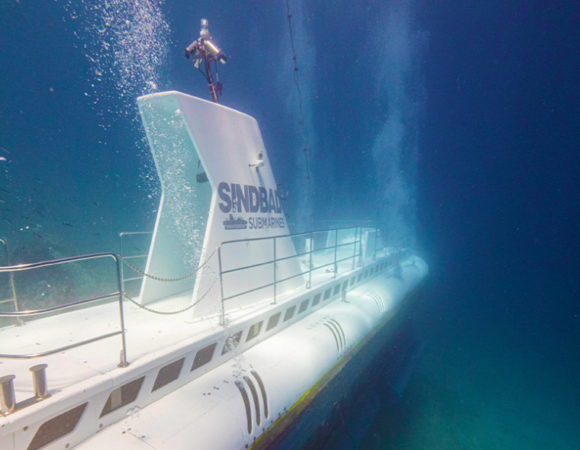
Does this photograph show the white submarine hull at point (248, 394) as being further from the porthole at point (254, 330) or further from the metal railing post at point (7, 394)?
the metal railing post at point (7, 394)

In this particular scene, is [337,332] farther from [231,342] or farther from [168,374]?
[168,374]

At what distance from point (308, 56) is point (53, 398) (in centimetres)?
1998

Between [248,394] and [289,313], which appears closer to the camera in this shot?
[248,394]

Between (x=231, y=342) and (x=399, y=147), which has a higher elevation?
(x=399, y=147)

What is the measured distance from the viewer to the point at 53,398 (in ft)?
5.35

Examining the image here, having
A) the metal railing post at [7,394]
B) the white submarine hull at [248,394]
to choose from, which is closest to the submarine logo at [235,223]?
the white submarine hull at [248,394]

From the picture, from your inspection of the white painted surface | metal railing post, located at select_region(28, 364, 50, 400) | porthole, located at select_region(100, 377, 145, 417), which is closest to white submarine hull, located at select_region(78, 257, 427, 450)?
porthole, located at select_region(100, 377, 145, 417)

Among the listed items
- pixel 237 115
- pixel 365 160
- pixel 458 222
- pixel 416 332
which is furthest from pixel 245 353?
pixel 458 222

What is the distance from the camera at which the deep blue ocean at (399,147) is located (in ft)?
22.8

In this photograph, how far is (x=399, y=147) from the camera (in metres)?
24.0

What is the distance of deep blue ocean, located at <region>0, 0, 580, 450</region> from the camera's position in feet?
22.8

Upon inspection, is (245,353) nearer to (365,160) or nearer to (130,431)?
(130,431)

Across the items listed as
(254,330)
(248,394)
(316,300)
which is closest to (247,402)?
(248,394)

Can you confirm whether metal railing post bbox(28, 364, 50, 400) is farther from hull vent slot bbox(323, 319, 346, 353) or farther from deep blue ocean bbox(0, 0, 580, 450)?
deep blue ocean bbox(0, 0, 580, 450)
